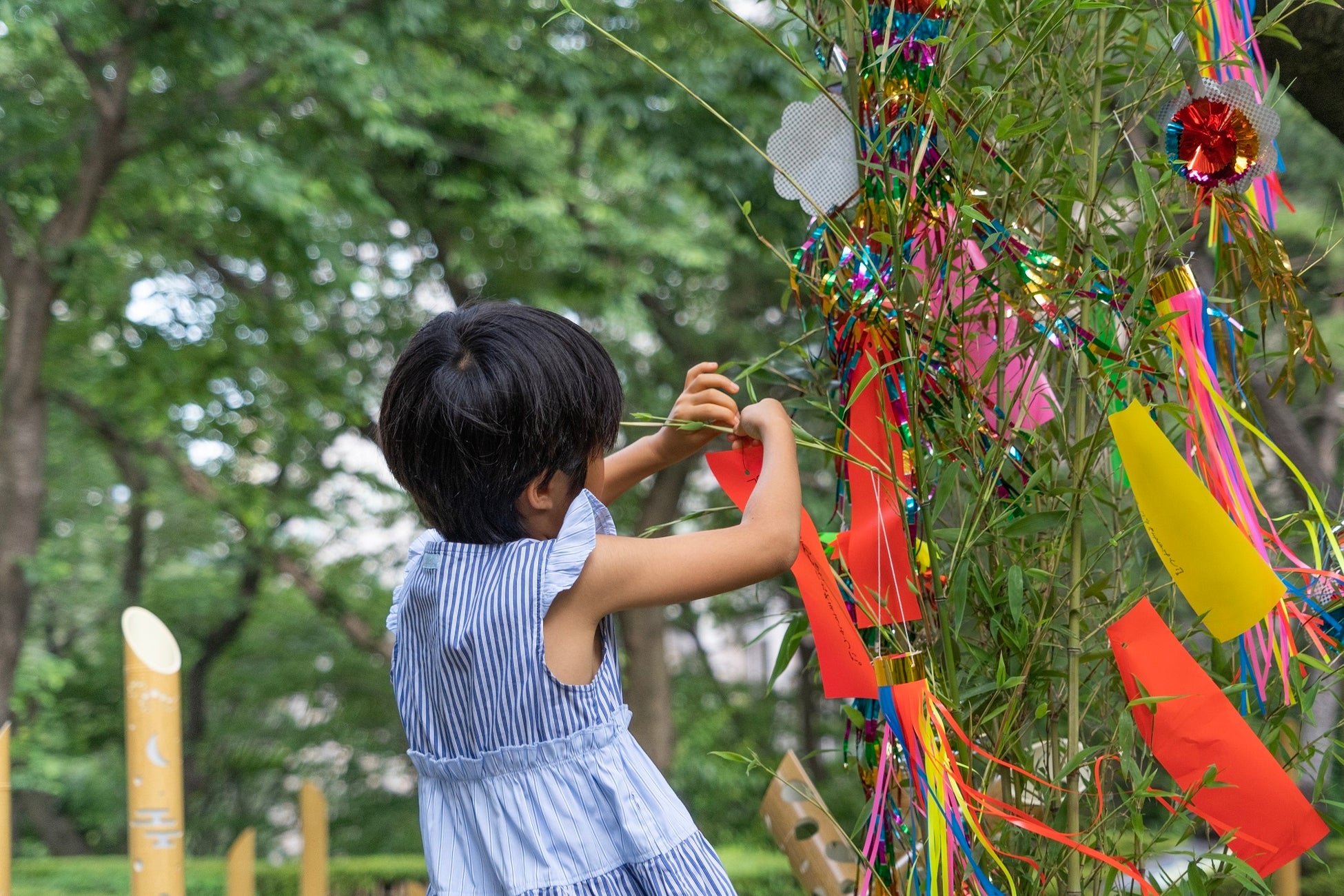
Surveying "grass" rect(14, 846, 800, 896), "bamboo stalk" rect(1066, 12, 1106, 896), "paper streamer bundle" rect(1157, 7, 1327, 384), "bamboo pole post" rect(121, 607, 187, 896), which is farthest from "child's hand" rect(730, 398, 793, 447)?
"grass" rect(14, 846, 800, 896)

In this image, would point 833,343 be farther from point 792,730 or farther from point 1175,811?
point 792,730

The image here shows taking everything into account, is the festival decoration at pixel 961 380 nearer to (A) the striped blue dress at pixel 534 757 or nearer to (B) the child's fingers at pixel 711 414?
(B) the child's fingers at pixel 711 414

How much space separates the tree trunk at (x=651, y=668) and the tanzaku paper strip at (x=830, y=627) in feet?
17.9

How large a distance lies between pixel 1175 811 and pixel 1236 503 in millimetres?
230

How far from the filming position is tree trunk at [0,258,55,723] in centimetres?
424

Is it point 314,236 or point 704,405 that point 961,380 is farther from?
point 314,236

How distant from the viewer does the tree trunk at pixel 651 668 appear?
6.42m

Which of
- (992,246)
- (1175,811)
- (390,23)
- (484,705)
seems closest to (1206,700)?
(1175,811)

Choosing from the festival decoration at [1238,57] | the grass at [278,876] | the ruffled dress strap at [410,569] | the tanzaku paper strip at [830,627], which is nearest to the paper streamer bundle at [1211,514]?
the festival decoration at [1238,57]

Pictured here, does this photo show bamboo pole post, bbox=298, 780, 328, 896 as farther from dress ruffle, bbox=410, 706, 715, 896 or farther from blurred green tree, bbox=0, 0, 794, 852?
blurred green tree, bbox=0, 0, 794, 852

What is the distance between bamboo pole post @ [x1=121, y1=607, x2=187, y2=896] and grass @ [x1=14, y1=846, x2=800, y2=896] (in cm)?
390

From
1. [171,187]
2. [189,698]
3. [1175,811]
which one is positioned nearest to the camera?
[1175,811]

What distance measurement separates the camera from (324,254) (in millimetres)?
4785

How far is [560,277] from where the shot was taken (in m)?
5.25
